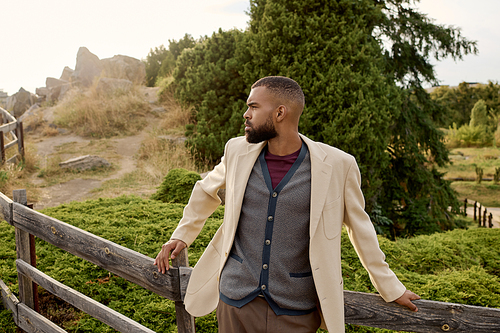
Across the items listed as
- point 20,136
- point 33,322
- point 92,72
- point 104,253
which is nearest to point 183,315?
point 104,253

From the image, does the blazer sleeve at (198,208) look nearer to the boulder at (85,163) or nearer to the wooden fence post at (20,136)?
the boulder at (85,163)

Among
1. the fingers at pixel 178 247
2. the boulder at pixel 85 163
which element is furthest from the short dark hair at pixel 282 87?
the boulder at pixel 85 163

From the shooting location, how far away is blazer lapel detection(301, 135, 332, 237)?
173 cm

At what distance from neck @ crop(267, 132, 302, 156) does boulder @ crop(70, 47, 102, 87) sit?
21.0 metres

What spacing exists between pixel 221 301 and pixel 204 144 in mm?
8589

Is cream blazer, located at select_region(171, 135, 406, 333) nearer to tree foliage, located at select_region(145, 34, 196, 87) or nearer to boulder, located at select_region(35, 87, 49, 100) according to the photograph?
tree foliage, located at select_region(145, 34, 196, 87)

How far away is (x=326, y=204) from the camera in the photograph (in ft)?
5.76

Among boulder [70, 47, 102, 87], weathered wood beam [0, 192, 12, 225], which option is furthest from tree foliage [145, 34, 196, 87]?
weathered wood beam [0, 192, 12, 225]

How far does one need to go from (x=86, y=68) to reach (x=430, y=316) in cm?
2248

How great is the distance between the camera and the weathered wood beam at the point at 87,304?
2.77 meters

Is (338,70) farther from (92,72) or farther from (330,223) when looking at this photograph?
(92,72)

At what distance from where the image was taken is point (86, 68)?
69.6ft

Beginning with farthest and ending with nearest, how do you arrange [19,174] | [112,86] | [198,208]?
[112,86]
[19,174]
[198,208]

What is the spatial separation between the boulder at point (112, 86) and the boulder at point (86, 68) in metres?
3.69
